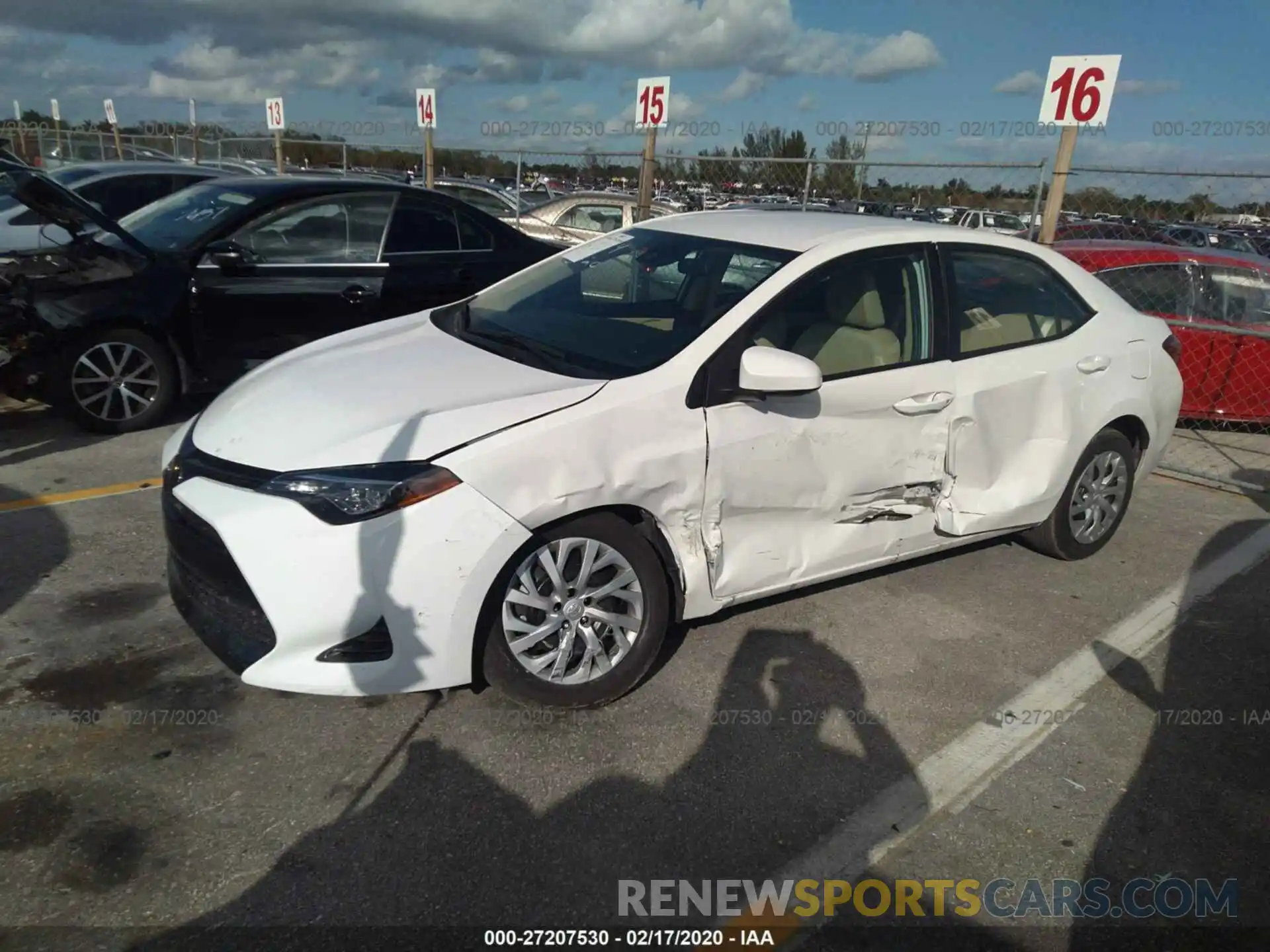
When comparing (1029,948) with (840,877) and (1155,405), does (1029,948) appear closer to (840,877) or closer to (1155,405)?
(840,877)

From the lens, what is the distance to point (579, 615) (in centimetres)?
327

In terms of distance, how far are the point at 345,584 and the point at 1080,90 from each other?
6429 mm

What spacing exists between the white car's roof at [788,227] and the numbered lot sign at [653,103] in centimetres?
513

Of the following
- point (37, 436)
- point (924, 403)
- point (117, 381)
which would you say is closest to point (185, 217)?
point (117, 381)

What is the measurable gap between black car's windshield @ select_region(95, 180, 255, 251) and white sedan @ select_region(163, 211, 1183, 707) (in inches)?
111

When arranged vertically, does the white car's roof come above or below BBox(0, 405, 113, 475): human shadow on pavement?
above

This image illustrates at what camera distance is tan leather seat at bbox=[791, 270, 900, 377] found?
152 inches

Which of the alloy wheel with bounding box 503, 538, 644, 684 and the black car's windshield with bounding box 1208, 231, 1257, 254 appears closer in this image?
the alloy wheel with bounding box 503, 538, 644, 684

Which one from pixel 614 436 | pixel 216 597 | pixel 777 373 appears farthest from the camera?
pixel 777 373

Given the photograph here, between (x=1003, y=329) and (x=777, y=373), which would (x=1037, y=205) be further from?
(x=777, y=373)

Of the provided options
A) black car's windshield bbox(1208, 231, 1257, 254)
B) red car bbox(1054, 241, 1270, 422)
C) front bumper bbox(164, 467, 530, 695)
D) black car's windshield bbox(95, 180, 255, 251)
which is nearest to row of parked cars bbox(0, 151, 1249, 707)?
front bumper bbox(164, 467, 530, 695)

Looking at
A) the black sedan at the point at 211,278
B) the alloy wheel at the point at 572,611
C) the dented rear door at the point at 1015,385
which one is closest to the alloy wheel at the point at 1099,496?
the dented rear door at the point at 1015,385

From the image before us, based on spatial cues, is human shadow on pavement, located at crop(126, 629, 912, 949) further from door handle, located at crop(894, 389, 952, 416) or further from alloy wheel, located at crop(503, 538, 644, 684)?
door handle, located at crop(894, 389, 952, 416)

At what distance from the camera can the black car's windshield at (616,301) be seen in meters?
3.61
